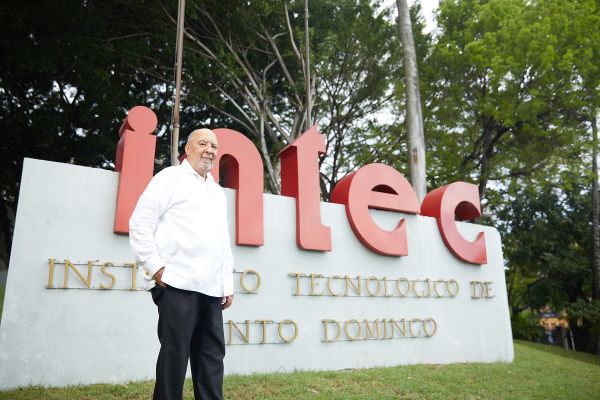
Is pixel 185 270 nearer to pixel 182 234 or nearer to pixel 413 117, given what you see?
pixel 182 234

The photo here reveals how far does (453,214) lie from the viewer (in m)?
8.64

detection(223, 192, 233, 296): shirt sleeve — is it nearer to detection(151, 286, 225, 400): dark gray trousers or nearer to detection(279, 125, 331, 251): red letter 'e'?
detection(151, 286, 225, 400): dark gray trousers

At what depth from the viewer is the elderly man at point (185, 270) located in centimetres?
286

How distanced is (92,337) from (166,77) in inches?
420

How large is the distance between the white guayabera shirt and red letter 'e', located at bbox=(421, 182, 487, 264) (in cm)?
595

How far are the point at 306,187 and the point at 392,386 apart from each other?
2948 mm

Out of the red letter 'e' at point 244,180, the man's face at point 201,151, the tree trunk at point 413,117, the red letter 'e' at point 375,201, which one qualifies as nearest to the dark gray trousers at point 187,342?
the man's face at point 201,151

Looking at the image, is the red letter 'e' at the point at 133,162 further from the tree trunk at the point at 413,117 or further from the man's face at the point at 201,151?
the tree trunk at the point at 413,117

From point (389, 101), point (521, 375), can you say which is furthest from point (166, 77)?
point (521, 375)

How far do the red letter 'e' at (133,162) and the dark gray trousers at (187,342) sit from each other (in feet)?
9.32

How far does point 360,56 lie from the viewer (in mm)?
15477

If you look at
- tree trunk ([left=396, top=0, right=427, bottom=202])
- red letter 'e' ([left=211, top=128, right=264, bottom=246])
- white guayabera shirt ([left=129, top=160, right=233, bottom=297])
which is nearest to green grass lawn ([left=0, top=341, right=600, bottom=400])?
red letter 'e' ([left=211, top=128, right=264, bottom=246])

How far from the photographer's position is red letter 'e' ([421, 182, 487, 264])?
8.45 metres

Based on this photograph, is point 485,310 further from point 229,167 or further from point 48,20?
point 48,20
